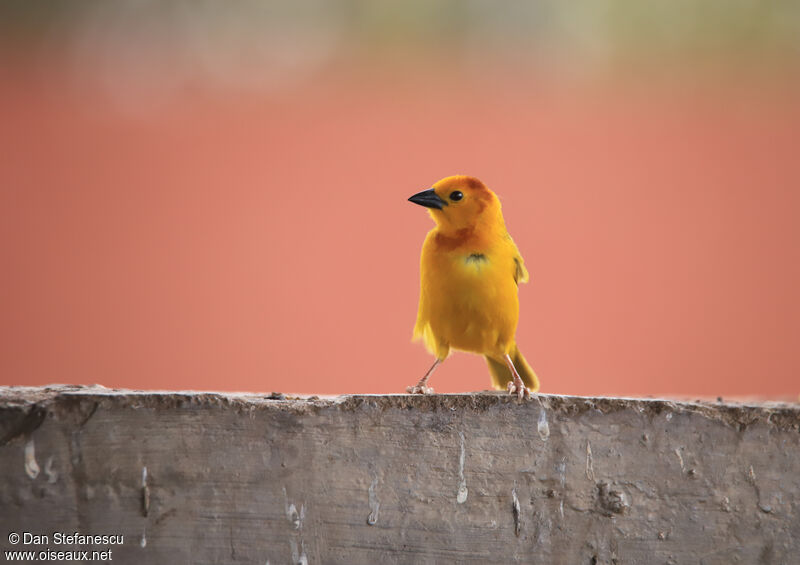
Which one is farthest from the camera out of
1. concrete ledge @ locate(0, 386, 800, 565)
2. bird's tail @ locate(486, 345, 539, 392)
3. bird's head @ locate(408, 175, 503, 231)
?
bird's tail @ locate(486, 345, 539, 392)

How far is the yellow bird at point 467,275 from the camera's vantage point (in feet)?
9.19

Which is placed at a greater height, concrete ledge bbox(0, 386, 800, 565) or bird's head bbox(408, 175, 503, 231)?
bird's head bbox(408, 175, 503, 231)

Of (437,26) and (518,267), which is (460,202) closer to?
(518,267)

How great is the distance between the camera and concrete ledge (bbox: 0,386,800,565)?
7.00 feet

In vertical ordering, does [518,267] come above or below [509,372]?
above

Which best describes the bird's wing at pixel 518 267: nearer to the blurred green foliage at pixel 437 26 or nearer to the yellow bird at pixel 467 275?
the yellow bird at pixel 467 275

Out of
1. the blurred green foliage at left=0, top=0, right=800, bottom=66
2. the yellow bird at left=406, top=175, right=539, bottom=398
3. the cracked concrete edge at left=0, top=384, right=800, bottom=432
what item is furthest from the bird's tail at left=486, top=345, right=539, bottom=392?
the blurred green foliage at left=0, top=0, right=800, bottom=66

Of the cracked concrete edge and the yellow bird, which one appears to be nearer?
the cracked concrete edge

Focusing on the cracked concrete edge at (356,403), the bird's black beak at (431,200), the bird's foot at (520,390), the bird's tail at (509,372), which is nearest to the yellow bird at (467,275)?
the bird's black beak at (431,200)

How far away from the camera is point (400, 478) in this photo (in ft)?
7.31

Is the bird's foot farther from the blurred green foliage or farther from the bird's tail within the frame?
the blurred green foliage

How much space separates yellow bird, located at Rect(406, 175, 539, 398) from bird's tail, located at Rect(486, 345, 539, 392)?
0.14 meters

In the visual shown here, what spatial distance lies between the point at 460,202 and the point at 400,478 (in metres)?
1.02

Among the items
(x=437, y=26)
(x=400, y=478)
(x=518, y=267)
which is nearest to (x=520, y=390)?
(x=400, y=478)
